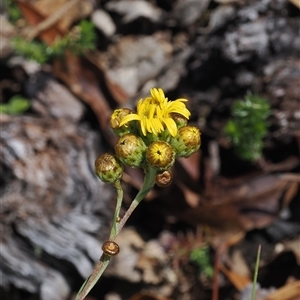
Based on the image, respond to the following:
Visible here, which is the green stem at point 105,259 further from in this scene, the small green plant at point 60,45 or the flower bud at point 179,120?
the small green plant at point 60,45

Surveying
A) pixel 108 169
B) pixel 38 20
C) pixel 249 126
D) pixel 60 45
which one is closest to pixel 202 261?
pixel 249 126

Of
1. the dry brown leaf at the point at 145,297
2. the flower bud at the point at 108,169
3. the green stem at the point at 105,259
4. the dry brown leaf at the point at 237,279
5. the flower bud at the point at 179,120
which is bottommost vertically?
the green stem at the point at 105,259

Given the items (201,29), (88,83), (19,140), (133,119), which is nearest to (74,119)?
(88,83)

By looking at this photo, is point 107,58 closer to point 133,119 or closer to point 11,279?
point 11,279

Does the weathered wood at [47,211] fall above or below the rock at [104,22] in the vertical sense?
below

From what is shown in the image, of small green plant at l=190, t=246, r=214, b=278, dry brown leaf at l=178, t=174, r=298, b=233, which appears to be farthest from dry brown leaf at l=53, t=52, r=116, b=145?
small green plant at l=190, t=246, r=214, b=278

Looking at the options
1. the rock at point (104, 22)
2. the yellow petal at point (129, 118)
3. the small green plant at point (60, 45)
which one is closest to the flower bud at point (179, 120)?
the yellow petal at point (129, 118)

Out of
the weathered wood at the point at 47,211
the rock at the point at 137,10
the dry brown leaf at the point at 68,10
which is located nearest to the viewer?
the weathered wood at the point at 47,211
